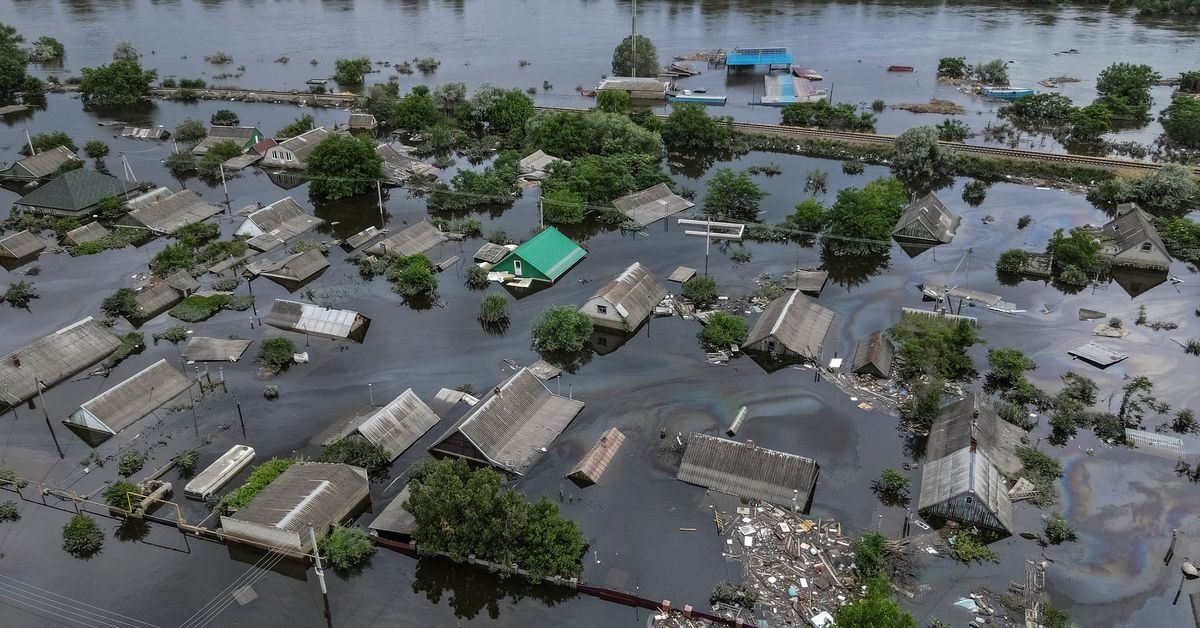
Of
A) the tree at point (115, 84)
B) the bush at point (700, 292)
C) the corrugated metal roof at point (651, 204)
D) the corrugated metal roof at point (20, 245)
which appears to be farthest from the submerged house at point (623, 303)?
the tree at point (115, 84)

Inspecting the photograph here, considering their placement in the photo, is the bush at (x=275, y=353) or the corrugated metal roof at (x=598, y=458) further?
the bush at (x=275, y=353)

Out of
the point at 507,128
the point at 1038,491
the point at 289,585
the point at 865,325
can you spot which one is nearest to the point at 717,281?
the point at 865,325

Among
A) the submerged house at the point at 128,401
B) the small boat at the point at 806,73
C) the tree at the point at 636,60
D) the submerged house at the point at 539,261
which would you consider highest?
the tree at the point at 636,60

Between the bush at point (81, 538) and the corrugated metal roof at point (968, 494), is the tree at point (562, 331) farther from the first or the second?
the bush at point (81, 538)

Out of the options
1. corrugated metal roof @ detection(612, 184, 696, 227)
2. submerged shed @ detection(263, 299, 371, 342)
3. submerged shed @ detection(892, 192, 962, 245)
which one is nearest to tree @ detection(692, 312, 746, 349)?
corrugated metal roof @ detection(612, 184, 696, 227)

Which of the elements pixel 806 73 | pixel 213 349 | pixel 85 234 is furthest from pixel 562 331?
pixel 806 73

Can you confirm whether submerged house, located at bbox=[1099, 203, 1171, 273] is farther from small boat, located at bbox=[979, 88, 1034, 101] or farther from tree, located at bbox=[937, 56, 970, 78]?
tree, located at bbox=[937, 56, 970, 78]

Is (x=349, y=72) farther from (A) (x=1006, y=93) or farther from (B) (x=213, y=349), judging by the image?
(A) (x=1006, y=93)
